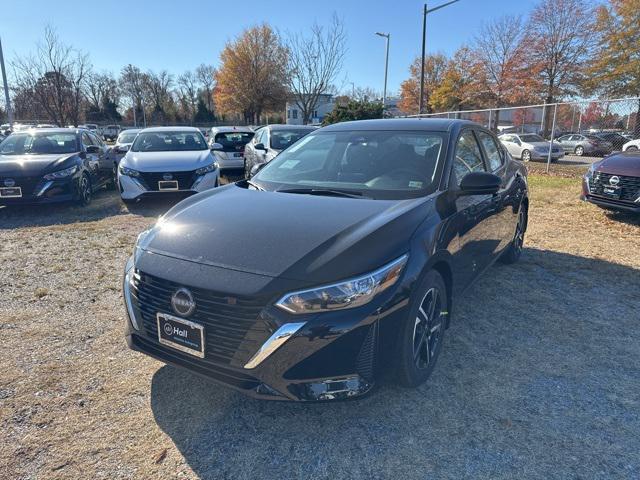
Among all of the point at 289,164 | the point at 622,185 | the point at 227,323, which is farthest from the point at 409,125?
the point at 622,185

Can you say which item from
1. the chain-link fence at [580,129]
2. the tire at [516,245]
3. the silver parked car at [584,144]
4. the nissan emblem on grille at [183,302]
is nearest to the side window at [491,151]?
the tire at [516,245]

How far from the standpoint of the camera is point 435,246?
2.69 m

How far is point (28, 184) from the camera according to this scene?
7.64 metres

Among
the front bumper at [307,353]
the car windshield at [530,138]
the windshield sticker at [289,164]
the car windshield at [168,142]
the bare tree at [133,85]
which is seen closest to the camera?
the front bumper at [307,353]

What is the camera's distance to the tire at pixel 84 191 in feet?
28.3

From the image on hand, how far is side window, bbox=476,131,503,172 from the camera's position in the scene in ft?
13.8

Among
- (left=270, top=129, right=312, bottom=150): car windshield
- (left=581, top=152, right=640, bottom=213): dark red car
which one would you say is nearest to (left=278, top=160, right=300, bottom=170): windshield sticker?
(left=581, top=152, right=640, bottom=213): dark red car

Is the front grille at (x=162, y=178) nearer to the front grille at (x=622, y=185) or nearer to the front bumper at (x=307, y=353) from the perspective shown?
the front bumper at (x=307, y=353)

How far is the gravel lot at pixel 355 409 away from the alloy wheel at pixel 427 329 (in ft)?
0.72

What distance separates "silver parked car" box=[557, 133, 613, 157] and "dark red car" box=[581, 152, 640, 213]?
52.4 ft

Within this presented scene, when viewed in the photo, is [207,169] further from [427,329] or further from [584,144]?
[584,144]

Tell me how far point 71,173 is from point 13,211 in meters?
1.40

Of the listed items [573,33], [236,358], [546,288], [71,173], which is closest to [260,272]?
[236,358]

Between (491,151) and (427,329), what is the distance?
243cm
